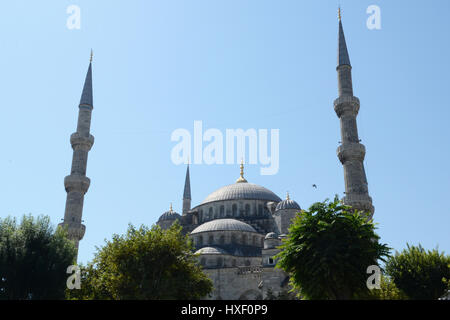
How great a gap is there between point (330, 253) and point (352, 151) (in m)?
16.6

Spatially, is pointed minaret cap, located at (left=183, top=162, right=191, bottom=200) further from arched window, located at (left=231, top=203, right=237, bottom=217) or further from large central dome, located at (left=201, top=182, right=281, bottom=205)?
arched window, located at (left=231, top=203, right=237, bottom=217)

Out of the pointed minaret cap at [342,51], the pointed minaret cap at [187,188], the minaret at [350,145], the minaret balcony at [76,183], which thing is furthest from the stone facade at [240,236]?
the pointed minaret cap at [342,51]

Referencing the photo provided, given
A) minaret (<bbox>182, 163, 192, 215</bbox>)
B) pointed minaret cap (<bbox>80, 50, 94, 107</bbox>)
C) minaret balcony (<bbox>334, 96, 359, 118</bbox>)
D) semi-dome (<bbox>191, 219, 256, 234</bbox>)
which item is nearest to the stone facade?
semi-dome (<bbox>191, 219, 256, 234</bbox>)

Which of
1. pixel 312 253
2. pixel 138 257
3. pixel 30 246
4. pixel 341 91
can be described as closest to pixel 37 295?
pixel 30 246

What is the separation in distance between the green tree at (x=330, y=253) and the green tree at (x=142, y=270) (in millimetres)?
4613

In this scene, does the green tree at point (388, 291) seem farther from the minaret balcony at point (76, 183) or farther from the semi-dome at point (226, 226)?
the minaret balcony at point (76, 183)

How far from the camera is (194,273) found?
864 inches

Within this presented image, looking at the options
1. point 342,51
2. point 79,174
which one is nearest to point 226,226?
point 79,174

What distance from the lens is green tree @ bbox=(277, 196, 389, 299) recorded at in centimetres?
1794

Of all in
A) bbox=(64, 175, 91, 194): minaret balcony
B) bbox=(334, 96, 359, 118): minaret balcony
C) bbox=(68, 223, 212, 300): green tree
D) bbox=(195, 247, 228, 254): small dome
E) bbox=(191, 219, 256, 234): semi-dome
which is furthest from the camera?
bbox=(191, 219, 256, 234): semi-dome

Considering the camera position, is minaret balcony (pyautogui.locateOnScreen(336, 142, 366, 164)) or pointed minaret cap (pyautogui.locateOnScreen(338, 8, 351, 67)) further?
pointed minaret cap (pyautogui.locateOnScreen(338, 8, 351, 67))

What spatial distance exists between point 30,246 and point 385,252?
15.7m

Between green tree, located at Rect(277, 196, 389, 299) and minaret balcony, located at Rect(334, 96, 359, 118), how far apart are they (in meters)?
17.1
